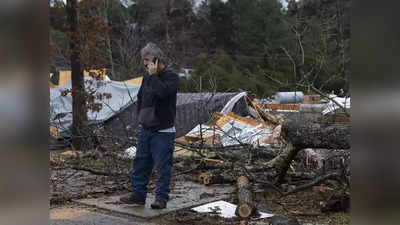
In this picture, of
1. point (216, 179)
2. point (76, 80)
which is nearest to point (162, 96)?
point (216, 179)

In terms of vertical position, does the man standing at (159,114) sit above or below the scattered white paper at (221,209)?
above

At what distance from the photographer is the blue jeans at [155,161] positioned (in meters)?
4.84

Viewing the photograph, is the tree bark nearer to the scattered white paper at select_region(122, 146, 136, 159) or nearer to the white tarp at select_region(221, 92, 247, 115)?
the scattered white paper at select_region(122, 146, 136, 159)

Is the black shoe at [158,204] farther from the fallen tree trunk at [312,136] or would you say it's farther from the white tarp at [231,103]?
the white tarp at [231,103]

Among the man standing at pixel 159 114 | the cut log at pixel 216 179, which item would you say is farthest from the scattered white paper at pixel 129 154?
the man standing at pixel 159 114

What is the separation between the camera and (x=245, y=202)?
16.1 ft

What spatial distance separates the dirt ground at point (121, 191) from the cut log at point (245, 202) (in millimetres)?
106

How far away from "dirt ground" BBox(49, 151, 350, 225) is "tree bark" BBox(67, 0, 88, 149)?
163 centimetres

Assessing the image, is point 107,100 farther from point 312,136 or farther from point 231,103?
point 312,136

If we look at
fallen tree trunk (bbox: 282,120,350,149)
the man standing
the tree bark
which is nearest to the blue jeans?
the man standing

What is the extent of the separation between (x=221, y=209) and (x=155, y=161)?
95 cm

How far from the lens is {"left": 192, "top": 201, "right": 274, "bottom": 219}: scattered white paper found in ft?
16.3
